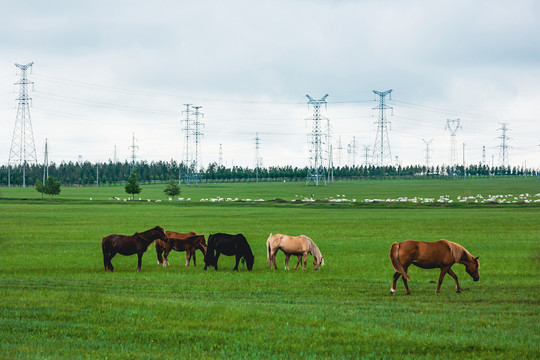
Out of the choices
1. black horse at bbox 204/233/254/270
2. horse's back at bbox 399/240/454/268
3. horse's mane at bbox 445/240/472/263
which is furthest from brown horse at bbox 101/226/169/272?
horse's mane at bbox 445/240/472/263

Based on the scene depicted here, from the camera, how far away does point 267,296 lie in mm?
17484

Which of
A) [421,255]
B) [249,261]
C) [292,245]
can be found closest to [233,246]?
[249,261]

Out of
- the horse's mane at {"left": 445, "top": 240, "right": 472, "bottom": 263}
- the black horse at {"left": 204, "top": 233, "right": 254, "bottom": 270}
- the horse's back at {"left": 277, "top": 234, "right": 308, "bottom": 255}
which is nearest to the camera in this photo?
the horse's mane at {"left": 445, "top": 240, "right": 472, "bottom": 263}

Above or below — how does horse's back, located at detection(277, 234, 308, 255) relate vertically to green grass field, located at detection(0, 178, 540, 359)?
above

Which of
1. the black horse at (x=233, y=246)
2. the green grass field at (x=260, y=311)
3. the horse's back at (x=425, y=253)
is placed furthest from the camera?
the black horse at (x=233, y=246)

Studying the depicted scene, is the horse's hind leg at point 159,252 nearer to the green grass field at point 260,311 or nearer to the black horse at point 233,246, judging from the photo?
the green grass field at point 260,311

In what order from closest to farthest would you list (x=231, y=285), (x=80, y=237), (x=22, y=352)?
(x=22, y=352) → (x=231, y=285) → (x=80, y=237)

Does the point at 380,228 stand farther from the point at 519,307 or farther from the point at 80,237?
the point at 519,307

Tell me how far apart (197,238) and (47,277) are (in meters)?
6.21

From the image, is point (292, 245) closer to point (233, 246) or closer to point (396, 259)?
point (233, 246)

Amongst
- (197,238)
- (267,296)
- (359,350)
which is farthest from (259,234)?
(359,350)

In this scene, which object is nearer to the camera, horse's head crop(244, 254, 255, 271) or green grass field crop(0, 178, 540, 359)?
green grass field crop(0, 178, 540, 359)

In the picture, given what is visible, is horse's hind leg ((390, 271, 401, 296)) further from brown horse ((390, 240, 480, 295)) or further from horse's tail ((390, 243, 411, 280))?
horse's tail ((390, 243, 411, 280))

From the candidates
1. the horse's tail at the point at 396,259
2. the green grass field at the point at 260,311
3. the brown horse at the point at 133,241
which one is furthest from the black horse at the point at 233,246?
the horse's tail at the point at 396,259
